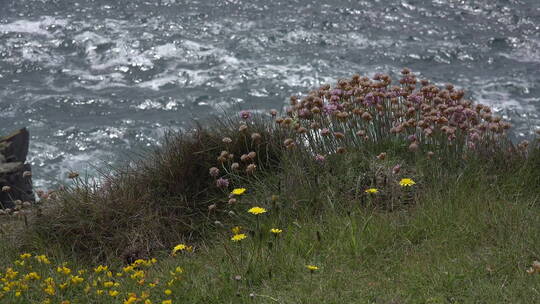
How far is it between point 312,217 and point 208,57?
34.6 ft

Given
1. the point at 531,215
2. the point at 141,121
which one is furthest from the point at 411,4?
the point at 531,215

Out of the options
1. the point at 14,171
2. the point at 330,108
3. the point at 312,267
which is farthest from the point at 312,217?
the point at 14,171

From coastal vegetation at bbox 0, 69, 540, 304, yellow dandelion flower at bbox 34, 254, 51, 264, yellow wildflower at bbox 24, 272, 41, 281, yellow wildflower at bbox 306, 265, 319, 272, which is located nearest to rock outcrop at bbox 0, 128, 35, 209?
coastal vegetation at bbox 0, 69, 540, 304

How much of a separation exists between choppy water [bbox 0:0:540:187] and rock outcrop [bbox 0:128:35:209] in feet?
7.80

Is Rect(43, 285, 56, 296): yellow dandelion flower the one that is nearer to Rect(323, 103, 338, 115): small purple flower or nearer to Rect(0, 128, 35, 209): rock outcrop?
Rect(323, 103, 338, 115): small purple flower

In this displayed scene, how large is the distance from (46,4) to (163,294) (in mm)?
15719

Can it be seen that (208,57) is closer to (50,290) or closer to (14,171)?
(14,171)

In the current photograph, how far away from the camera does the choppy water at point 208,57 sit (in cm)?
1328

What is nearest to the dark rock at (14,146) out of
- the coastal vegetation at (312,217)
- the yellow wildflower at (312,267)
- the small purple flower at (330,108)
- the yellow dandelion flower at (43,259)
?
the coastal vegetation at (312,217)

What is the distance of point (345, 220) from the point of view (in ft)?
16.0

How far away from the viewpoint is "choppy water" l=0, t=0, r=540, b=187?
13.3 metres

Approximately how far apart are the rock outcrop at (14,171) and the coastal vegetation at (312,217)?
120cm

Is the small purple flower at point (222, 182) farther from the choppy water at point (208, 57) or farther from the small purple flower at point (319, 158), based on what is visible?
the choppy water at point (208, 57)

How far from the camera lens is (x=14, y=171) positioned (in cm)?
775
